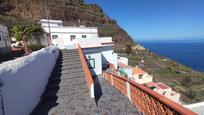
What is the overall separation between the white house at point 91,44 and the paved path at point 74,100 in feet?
17.1

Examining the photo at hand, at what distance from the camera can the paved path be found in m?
5.02

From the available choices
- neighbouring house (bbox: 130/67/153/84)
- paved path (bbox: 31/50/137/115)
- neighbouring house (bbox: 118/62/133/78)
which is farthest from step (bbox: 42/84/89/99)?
neighbouring house (bbox: 130/67/153/84)

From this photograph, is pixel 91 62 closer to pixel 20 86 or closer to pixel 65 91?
pixel 65 91

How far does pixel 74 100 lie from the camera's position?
223 inches

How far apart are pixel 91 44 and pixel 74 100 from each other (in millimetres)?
10223

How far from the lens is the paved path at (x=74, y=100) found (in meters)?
5.02

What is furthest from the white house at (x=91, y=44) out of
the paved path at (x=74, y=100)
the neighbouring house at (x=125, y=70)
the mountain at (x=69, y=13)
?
the mountain at (x=69, y=13)

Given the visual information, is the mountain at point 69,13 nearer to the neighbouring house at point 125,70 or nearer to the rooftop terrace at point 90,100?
the neighbouring house at point 125,70

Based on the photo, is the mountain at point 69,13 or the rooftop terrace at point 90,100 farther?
the mountain at point 69,13

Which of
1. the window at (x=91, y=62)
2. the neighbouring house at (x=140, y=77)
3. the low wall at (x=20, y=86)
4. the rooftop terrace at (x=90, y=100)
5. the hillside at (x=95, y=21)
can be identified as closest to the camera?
the low wall at (x=20, y=86)

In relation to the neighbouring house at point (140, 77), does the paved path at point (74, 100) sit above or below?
above

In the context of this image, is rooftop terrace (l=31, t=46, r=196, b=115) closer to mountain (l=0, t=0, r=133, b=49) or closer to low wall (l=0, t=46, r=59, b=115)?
low wall (l=0, t=46, r=59, b=115)

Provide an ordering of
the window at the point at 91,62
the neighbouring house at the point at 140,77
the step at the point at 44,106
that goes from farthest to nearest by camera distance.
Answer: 1. the neighbouring house at the point at 140,77
2. the window at the point at 91,62
3. the step at the point at 44,106

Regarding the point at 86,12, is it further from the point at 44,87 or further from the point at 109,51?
the point at 44,87
